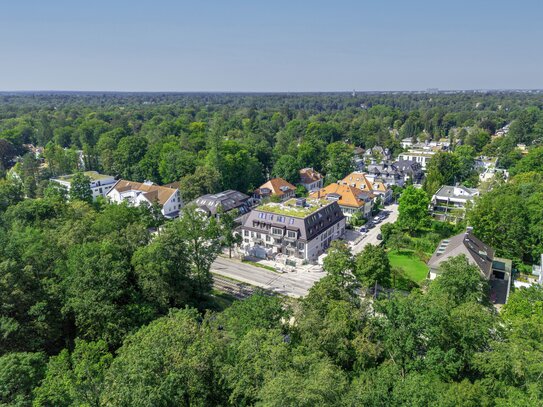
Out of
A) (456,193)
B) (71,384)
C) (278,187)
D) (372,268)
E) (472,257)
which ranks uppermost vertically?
(71,384)

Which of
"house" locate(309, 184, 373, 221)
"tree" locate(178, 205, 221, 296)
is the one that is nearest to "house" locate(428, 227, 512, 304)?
"house" locate(309, 184, 373, 221)

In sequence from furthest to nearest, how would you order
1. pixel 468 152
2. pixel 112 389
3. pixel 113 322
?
pixel 468 152
pixel 113 322
pixel 112 389

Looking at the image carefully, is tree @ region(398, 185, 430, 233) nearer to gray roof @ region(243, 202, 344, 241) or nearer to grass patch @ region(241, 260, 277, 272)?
gray roof @ region(243, 202, 344, 241)

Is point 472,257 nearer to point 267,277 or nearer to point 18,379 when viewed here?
point 267,277

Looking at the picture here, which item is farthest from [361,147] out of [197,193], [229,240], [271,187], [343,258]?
[343,258]

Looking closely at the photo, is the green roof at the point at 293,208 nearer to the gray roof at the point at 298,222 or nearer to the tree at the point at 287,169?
the gray roof at the point at 298,222

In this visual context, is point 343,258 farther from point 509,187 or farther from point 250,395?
point 509,187

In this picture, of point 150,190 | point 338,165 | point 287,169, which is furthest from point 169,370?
point 338,165
